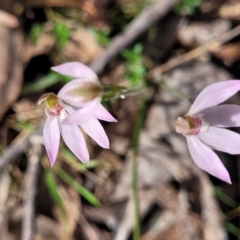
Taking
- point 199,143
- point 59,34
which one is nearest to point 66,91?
point 199,143

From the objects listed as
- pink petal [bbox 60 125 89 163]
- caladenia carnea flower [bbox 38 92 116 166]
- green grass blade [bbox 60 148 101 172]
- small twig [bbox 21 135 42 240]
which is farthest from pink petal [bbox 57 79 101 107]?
green grass blade [bbox 60 148 101 172]

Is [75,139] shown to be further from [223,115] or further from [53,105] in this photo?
[223,115]

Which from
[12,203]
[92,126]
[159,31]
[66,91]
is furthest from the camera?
[159,31]

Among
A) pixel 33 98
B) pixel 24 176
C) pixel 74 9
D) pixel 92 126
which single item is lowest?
pixel 92 126

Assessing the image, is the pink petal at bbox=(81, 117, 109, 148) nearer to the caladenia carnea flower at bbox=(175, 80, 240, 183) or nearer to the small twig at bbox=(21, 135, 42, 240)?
the caladenia carnea flower at bbox=(175, 80, 240, 183)

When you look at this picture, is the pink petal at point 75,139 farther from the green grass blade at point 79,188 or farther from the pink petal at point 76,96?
the green grass blade at point 79,188

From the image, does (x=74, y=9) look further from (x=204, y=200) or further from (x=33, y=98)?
(x=204, y=200)
